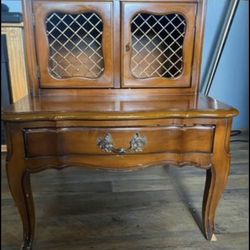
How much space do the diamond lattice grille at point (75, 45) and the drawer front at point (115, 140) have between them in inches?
11.5

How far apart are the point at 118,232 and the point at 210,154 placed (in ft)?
1.63

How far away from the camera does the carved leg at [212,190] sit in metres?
0.93

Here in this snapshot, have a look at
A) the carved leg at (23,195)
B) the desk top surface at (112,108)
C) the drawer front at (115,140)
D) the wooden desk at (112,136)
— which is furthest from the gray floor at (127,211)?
the desk top surface at (112,108)

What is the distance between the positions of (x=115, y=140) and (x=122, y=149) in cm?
4

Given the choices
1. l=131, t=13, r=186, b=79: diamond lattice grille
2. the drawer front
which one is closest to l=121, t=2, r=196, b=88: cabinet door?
l=131, t=13, r=186, b=79: diamond lattice grille

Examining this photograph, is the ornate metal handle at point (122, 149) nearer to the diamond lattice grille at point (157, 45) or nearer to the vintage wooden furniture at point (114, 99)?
the vintage wooden furniture at point (114, 99)

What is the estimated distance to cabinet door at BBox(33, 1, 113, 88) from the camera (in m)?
0.97

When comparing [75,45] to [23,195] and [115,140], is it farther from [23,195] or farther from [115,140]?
[23,195]

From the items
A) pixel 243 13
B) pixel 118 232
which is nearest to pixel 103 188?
pixel 118 232

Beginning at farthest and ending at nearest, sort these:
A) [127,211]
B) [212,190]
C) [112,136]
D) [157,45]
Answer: [127,211]
[157,45]
[212,190]
[112,136]

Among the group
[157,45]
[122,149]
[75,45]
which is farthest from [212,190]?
[75,45]

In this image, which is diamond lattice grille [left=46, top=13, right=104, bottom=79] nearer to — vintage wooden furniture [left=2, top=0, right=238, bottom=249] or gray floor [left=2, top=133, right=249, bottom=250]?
vintage wooden furniture [left=2, top=0, right=238, bottom=249]

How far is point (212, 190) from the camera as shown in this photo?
0.98 meters

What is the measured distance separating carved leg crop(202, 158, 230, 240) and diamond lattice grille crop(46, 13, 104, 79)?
0.56 meters
